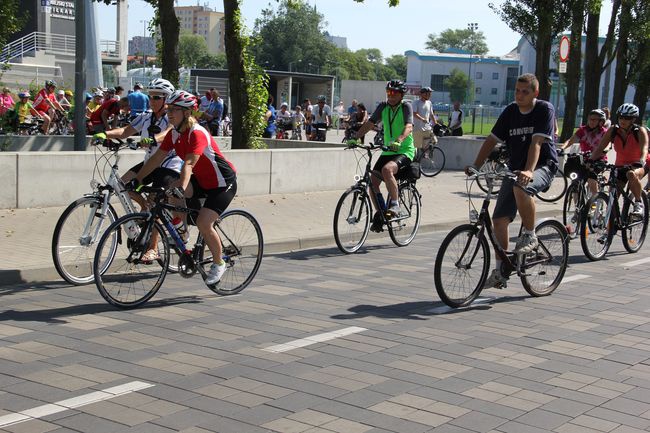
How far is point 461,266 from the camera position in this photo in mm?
8242

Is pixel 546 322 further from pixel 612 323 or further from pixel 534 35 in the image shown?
pixel 534 35

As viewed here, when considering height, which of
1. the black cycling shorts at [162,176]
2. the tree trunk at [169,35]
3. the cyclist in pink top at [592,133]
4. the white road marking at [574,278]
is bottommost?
the white road marking at [574,278]

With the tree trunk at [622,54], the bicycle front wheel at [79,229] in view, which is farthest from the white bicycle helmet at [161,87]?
the tree trunk at [622,54]

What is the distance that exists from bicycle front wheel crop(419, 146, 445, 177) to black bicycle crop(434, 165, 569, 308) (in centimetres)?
1319

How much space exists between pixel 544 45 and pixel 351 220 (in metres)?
18.3

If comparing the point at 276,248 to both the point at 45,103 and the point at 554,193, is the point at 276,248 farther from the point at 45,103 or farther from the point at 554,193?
the point at 45,103

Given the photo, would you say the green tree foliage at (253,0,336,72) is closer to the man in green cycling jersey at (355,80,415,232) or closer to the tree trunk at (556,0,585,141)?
the tree trunk at (556,0,585,141)

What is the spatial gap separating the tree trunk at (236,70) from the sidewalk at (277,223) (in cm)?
229

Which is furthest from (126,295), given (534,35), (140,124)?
(534,35)

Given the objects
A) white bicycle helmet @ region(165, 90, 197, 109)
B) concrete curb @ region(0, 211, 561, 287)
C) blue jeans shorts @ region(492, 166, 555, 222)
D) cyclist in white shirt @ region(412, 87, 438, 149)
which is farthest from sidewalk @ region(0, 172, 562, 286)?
blue jeans shorts @ region(492, 166, 555, 222)

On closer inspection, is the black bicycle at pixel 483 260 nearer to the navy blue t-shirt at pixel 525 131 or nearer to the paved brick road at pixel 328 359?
the paved brick road at pixel 328 359

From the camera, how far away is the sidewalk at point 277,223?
942 centimetres

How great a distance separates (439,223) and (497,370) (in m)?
8.20

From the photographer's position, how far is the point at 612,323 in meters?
8.10
